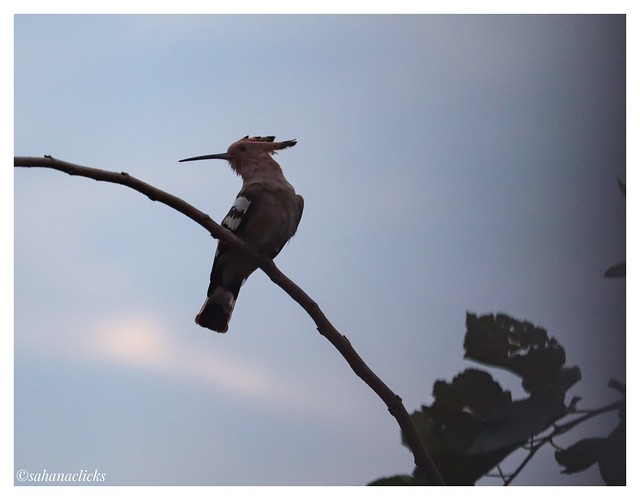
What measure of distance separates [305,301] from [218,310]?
2.65 ft

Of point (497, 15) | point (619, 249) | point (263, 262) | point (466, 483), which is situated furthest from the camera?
point (497, 15)

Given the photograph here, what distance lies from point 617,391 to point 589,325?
3.81ft

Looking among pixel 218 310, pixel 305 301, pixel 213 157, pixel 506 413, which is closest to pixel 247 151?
pixel 213 157

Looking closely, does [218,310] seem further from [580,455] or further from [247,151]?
[580,455]

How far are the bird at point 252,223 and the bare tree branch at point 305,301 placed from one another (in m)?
0.48

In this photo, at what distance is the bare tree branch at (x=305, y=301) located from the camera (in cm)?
121

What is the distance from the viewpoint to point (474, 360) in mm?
1057

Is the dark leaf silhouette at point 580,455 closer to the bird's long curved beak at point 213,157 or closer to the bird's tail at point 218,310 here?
the bird's tail at point 218,310

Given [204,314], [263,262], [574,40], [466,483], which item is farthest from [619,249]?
[466,483]

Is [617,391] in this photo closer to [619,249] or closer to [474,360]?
[474,360]

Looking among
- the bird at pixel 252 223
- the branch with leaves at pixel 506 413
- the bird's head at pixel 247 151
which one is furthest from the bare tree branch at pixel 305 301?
the bird's head at pixel 247 151

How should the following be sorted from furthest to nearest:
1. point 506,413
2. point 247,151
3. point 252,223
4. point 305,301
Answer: point 247,151 < point 252,223 < point 305,301 < point 506,413

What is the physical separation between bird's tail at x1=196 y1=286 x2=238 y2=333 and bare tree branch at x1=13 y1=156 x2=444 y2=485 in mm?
528

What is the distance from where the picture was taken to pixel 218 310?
247cm
